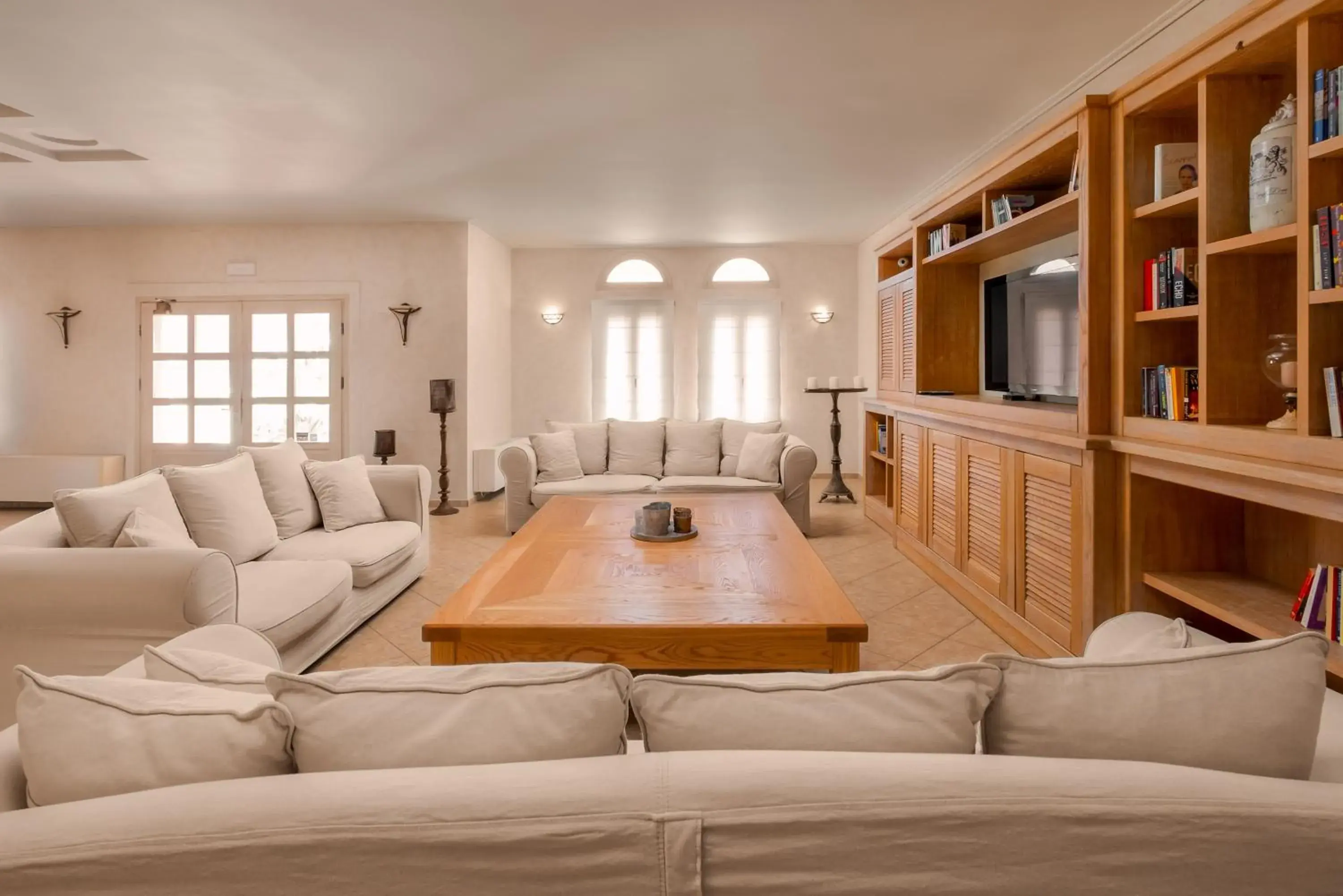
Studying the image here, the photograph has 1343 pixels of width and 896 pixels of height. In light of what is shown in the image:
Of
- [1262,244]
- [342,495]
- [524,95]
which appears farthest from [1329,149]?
[342,495]

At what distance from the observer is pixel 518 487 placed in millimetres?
6023

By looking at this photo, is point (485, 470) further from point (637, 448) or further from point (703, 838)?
point (703, 838)

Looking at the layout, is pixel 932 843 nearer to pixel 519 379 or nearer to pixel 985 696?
pixel 985 696

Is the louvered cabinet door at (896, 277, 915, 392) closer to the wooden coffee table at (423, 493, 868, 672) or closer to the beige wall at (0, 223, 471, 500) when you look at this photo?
the wooden coffee table at (423, 493, 868, 672)

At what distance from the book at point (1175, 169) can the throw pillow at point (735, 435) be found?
13.4ft

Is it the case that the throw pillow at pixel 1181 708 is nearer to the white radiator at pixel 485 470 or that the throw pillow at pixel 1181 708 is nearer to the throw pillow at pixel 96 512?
the throw pillow at pixel 96 512

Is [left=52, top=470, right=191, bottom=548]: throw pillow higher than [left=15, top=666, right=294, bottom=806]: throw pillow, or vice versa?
[left=52, top=470, right=191, bottom=548]: throw pillow

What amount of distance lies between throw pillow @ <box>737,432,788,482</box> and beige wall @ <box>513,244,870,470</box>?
8.41 ft

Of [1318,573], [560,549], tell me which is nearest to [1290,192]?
[1318,573]

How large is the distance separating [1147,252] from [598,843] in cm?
291

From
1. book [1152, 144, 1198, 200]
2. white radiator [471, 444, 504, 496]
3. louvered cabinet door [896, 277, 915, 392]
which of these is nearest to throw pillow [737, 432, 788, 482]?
louvered cabinet door [896, 277, 915, 392]

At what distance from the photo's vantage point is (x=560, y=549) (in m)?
3.33

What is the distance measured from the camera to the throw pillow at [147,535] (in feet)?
8.83

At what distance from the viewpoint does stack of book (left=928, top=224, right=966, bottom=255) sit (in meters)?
4.66
